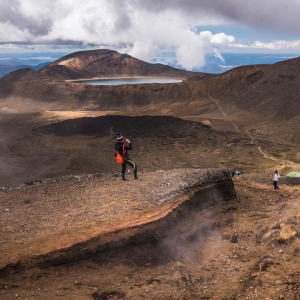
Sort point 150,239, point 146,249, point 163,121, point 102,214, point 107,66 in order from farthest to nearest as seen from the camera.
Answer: point 107,66, point 163,121, point 102,214, point 150,239, point 146,249

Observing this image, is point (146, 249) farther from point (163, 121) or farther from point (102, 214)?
point (163, 121)

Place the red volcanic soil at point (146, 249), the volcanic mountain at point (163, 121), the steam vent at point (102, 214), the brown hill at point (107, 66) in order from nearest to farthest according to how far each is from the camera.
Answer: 1. the red volcanic soil at point (146, 249)
2. the steam vent at point (102, 214)
3. the volcanic mountain at point (163, 121)
4. the brown hill at point (107, 66)

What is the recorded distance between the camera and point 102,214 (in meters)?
8.41

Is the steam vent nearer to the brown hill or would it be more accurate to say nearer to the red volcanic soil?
the red volcanic soil

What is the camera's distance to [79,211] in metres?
8.85

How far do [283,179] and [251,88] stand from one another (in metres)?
45.6

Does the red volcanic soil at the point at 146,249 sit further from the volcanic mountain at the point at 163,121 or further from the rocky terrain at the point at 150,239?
the volcanic mountain at the point at 163,121

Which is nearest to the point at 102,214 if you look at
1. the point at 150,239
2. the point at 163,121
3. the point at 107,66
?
the point at 150,239

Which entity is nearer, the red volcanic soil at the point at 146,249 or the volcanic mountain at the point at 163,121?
A: the red volcanic soil at the point at 146,249

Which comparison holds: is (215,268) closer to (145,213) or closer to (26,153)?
(145,213)

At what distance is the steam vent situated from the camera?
7.04 metres

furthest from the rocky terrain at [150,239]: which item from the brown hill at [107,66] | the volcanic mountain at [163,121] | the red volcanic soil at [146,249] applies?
the brown hill at [107,66]

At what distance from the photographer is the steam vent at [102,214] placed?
277 inches

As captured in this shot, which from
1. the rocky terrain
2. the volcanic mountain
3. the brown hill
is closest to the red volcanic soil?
the rocky terrain
